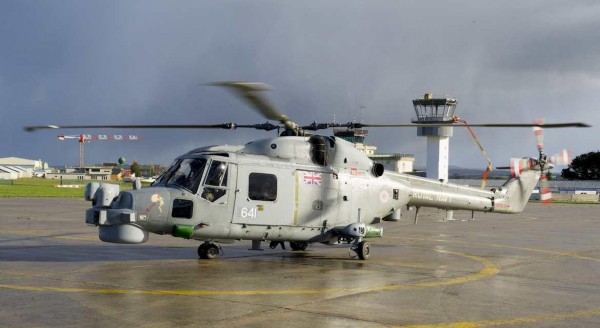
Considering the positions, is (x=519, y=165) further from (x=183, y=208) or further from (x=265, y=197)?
(x=183, y=208)

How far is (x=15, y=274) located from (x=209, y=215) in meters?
4.59

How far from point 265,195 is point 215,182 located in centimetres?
155

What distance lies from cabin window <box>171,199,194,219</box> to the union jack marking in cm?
362

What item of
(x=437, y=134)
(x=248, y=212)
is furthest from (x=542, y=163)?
(x=437, y=134)

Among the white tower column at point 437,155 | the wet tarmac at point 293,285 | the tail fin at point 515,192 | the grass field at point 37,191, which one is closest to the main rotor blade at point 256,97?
the wet tarmac at point 293,285

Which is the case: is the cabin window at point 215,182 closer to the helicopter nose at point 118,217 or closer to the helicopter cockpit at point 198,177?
the helicopter cockpit at point 198,177

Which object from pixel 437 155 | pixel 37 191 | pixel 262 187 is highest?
pixel 437 155

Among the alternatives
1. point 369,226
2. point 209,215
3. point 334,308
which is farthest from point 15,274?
point 369,226

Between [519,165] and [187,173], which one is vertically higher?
[519,165]

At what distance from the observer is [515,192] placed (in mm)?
23547

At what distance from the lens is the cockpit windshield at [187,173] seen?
15.4 metres

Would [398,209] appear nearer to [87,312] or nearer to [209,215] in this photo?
[209,215]

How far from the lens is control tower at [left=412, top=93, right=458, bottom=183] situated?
82.2 meters

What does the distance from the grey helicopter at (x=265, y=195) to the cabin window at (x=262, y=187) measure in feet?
0.09
